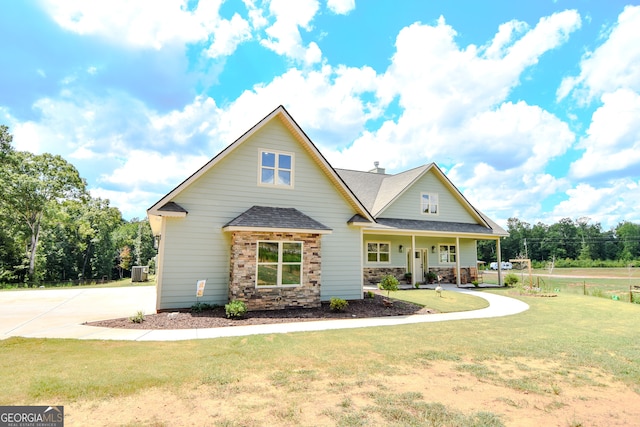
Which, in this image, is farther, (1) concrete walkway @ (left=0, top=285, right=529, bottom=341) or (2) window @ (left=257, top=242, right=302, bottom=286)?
(2) window @ (left=257, top=242, right=302, bottom=286)

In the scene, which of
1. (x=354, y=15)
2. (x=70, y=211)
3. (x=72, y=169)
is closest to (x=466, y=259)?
(x=354, y=15)

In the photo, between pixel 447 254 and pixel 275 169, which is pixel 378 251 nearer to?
pixel 447 254

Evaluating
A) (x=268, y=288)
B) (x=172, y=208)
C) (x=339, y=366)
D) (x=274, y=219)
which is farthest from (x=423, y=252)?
(x=339, y=366)

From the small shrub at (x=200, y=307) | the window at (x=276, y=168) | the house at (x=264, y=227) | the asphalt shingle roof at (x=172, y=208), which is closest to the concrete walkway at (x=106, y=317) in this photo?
the small shrub at (x=200, y=307)

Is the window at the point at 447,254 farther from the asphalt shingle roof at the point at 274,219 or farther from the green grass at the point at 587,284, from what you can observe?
the asphalt shingle roof at the point at 274,219

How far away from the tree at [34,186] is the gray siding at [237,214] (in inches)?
1124

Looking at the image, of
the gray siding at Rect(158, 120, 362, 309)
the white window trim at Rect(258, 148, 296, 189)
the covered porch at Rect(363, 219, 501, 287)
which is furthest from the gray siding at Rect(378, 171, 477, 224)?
the white window trim at Rect(258, 148, 296, 189)

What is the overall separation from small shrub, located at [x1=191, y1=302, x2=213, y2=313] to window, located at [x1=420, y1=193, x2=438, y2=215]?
1526 centimetres

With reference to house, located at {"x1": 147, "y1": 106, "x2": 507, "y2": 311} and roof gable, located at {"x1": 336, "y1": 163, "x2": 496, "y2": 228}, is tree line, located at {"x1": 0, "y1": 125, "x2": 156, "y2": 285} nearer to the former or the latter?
house, located at {"x1": 147, "y1": 106, "x2": 507, "y2": 311}

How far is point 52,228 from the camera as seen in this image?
1638 inches

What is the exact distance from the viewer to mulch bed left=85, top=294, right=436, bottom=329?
930 cm

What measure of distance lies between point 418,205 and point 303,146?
Answer: 11.2 metres

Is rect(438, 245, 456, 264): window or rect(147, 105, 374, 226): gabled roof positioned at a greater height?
rect(147, 105, 374, 226): gabled roof

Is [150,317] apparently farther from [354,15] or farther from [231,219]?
[354,15]
